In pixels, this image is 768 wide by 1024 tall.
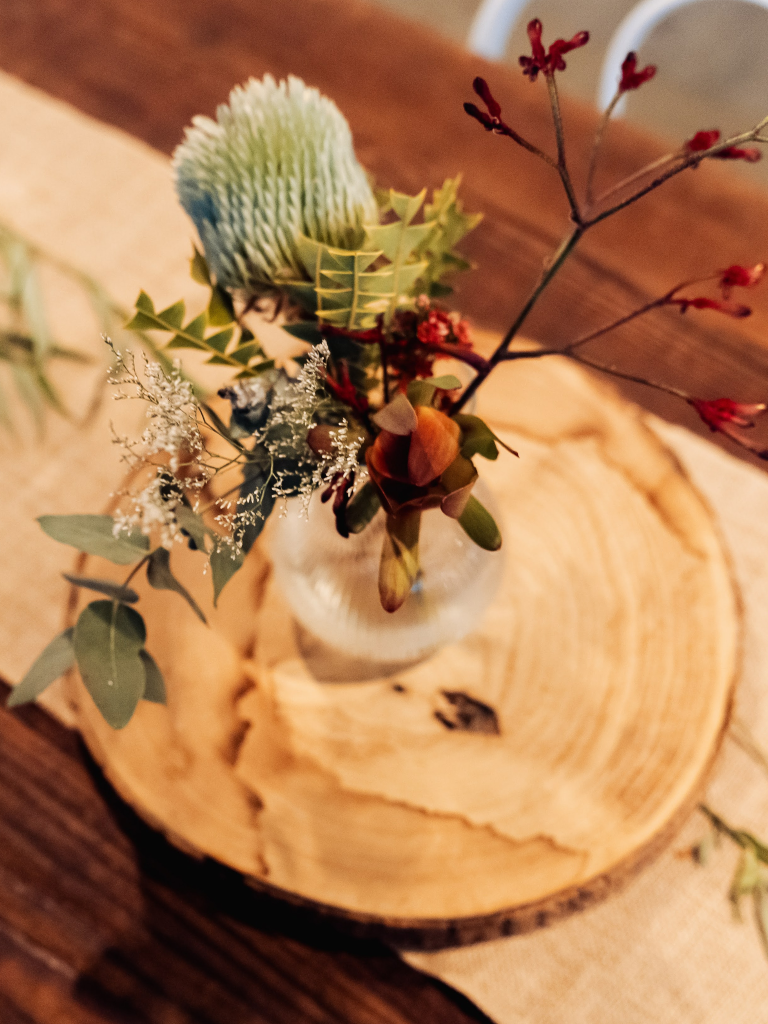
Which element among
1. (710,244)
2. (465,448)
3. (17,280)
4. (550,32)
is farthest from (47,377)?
(550,32)

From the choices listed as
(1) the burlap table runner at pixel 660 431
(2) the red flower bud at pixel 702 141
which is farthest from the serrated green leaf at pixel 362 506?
(1) the burlap table runner at pixel 660 431

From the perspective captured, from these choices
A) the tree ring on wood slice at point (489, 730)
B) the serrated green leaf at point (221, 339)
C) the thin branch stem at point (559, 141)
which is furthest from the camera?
the tree ring on wood slice at point (489, 730)

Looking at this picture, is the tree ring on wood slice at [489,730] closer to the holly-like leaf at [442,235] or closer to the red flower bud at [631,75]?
the holly-like leaf at [442,235]

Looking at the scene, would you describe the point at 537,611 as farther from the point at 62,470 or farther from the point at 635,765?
the point at 62,470

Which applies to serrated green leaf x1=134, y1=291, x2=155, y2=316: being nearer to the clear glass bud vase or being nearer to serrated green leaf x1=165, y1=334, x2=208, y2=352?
serrated green leaf x1=165, y1=334, x2=208, y2=352

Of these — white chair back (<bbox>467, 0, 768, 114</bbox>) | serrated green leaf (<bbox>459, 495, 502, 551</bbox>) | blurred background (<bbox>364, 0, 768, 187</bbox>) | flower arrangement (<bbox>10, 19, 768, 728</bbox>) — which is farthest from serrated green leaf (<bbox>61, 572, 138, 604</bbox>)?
blurred background (<bbox>364, 0, 768, 187</bbox>)

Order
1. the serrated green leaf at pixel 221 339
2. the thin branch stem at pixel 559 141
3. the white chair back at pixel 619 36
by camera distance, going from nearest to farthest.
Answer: the thin branch stem at pixel 559 141
the serrated green leaf at pixel 221 339
the white chair back at pixel 619 36

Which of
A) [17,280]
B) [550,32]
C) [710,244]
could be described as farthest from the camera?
[550,32]
